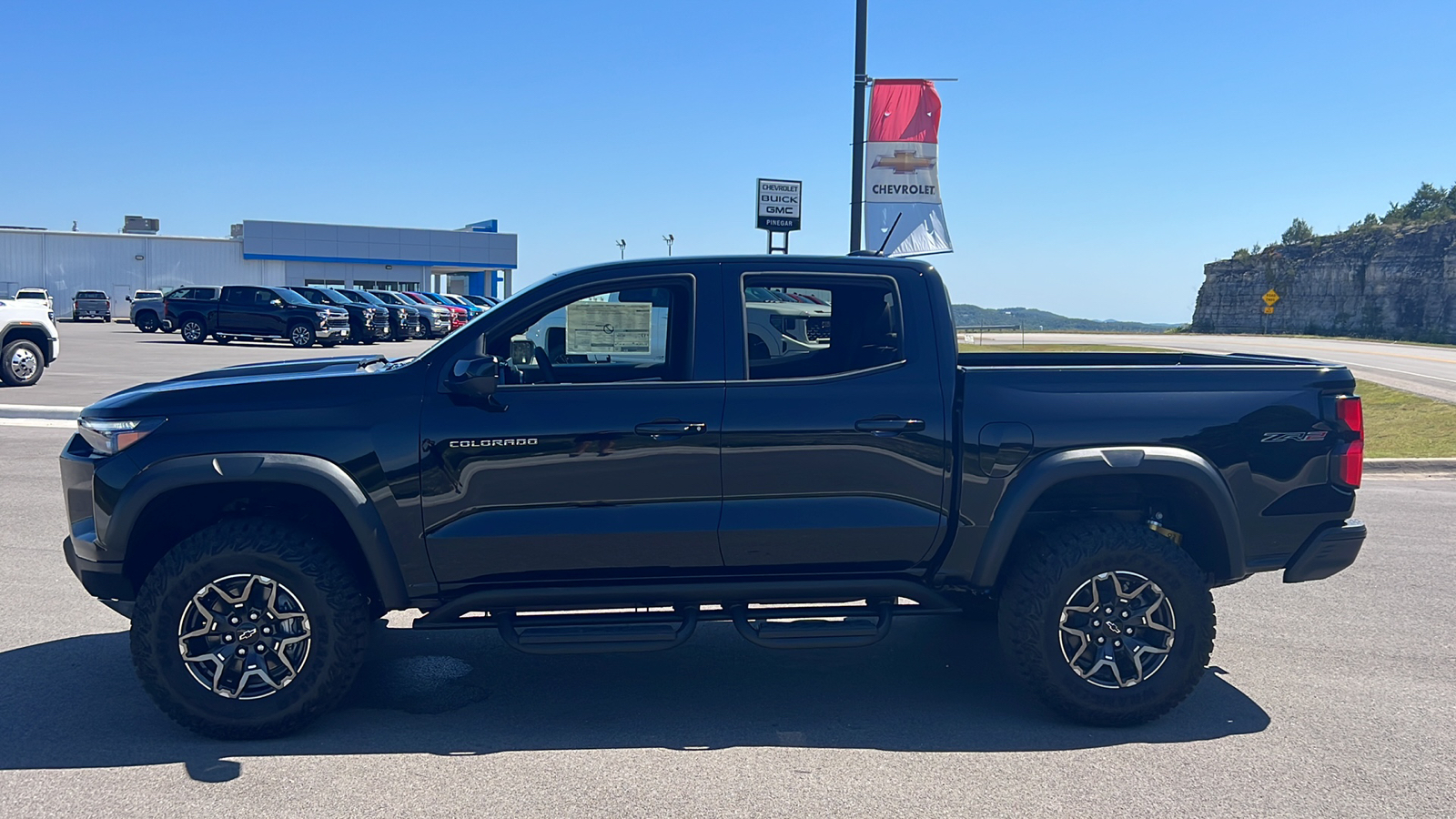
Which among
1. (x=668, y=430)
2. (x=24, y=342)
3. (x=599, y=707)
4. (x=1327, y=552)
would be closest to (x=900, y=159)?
(x=1327, y=552)

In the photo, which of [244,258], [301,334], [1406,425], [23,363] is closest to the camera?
[1406,425]

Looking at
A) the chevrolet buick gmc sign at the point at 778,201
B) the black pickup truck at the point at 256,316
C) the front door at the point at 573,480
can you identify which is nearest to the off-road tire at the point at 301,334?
the black pickup truck at the point at 256,316

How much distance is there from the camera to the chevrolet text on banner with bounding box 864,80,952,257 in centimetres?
1420

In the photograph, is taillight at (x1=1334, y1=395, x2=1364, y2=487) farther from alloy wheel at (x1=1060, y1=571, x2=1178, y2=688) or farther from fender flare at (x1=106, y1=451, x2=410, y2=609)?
fender flare at (x1=106, y1=451, x2=410, y2=609)

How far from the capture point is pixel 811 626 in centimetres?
448

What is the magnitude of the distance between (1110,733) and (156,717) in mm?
3894

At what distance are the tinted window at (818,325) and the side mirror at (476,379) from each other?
1038mm

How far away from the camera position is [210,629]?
4.27 meters

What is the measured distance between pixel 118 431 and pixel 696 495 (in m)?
2.24

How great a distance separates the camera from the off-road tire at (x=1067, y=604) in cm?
450

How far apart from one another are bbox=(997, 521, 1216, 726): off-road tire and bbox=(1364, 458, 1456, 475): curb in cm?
883

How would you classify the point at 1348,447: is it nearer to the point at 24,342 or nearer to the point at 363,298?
the point at 24,342

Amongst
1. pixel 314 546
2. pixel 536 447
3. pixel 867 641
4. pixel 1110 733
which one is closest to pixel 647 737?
pixel 867 641

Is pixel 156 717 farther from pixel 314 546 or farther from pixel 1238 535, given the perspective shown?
pixel 1238 535
